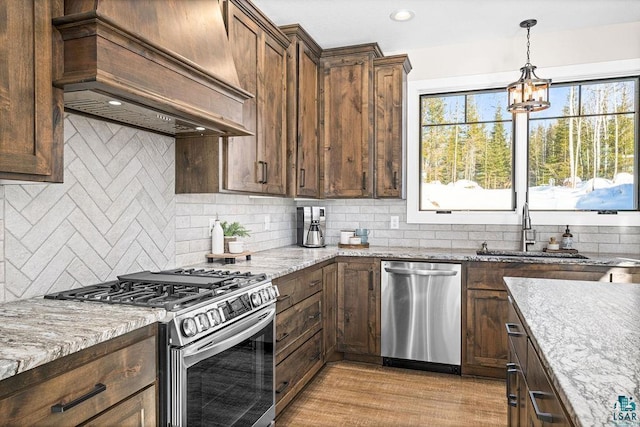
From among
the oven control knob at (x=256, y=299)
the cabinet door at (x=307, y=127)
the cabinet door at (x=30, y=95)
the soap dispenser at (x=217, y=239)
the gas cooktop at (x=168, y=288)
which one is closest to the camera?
the cabinet door at (x=30, y=95)

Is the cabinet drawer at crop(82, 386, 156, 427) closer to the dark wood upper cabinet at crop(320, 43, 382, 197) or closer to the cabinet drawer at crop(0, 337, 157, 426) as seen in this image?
the cabinet drawer at crop(0, 337, 157, 426)

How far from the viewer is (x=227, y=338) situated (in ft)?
6.35

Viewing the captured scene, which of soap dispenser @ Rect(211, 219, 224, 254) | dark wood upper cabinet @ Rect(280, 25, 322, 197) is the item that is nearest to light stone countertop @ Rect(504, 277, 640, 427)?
soap dispenser @ Rect(211, 219, 224, 254)

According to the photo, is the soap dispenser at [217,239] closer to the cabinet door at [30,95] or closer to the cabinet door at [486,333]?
the cabinet door at [30,95]

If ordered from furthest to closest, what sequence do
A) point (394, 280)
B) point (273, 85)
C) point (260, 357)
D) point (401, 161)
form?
1. point (401, 161)
2. point (394, 280)
3. point (273, 85)
4. point (260, 357)

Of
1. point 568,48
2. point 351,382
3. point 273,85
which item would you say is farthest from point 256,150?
point 568,48

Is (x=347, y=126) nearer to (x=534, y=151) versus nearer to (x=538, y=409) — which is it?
(x=534, y=151)

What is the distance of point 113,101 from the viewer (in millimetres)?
1791

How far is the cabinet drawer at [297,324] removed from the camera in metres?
2.62

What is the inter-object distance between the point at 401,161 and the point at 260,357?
7.27 ft

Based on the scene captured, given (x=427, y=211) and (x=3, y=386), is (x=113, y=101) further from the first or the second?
(x=427, y=211)

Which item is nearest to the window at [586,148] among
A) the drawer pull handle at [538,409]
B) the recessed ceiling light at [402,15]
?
the recessed ceiling light at [402,15]

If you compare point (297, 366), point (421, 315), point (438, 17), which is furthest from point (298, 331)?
Result: point (438, 17)

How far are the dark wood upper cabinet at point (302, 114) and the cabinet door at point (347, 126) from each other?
10cm
